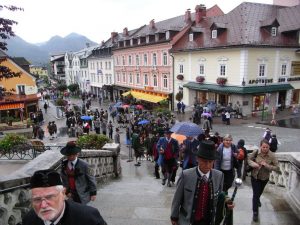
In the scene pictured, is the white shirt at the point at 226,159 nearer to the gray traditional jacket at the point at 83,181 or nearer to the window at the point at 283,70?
the gray traditional jacket at the point at 83,181

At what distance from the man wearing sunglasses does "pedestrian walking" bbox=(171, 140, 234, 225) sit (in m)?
1.63

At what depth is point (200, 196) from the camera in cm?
389

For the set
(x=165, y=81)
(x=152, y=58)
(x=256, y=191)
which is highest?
(x=152, y=58)

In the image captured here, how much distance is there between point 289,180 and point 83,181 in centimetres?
475

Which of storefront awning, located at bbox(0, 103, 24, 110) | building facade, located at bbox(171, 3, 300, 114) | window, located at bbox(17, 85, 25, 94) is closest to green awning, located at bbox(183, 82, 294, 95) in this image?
building facade, located at bbox(171, 3, 300, 114)

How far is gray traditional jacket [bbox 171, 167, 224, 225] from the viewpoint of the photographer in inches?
153

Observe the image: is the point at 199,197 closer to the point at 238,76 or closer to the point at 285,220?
the point at 285,220

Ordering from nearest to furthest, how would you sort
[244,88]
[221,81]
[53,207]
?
[53,207], [244,88], [221,81]

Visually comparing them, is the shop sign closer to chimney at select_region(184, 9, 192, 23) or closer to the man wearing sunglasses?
chimney at select_region(184, 9, 192, 23)

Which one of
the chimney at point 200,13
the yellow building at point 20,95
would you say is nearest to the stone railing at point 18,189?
the yellow building at point 20,95

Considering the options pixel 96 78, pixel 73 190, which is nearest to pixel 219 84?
pixel 73 190

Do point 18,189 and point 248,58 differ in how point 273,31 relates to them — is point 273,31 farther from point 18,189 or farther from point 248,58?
point 18,189

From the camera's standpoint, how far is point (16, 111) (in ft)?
112

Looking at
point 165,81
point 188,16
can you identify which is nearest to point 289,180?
point 165,81
